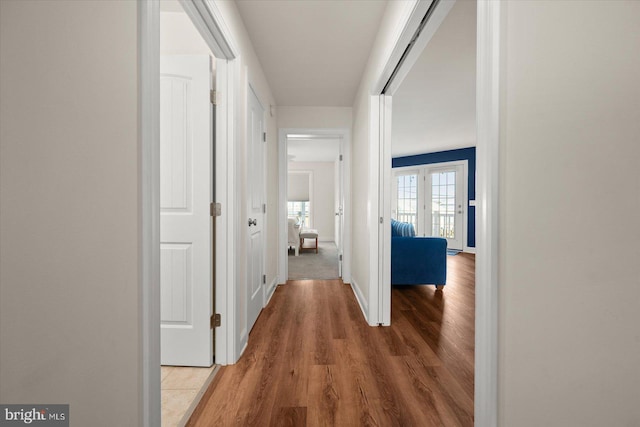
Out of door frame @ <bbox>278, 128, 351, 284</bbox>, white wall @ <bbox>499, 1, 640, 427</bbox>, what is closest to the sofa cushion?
door frame @ <bbox>278, 128, 351, 284</bbox>

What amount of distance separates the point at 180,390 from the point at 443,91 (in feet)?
13.5

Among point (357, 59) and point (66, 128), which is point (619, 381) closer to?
point (66, 128)

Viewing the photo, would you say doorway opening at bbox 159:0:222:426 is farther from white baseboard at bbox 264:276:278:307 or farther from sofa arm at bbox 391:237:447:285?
sofa arm at bbox 391:237:447:285

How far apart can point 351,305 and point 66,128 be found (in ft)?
9.46

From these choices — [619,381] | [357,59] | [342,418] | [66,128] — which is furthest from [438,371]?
[357,59]

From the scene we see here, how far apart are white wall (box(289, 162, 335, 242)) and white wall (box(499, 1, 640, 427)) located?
27.0 feet

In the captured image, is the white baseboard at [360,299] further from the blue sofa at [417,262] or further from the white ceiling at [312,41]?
the white ceiling at [312,41]

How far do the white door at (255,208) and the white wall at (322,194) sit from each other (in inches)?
234

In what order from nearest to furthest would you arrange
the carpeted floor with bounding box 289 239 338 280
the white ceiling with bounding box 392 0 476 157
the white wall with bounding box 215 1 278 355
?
the white wall with bounding box 215 1 278 355 < the white ceiling with bounding box 392 0 476 157 < the carpeted floor with bounding box 289 239 338 280

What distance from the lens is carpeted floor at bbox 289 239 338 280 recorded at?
448 cm

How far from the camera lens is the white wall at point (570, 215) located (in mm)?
557

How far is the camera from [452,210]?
7605 millimetres

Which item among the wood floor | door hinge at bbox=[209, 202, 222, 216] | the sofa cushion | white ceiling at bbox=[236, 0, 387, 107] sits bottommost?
the wood floor

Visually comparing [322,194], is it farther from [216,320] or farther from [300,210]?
[216,320]
